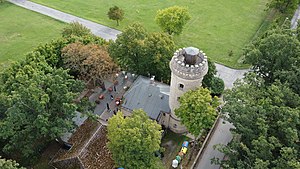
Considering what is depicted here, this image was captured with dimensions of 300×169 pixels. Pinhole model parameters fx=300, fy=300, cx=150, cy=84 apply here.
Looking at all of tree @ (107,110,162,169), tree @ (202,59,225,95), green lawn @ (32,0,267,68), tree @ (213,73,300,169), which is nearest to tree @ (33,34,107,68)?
green lawn @ (32,0,267,68)

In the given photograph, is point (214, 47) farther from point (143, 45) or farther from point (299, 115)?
point (299, 115)

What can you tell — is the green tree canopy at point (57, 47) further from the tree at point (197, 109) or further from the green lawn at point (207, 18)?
the tree at point (197, 109)

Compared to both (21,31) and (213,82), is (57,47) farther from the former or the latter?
(213,82)

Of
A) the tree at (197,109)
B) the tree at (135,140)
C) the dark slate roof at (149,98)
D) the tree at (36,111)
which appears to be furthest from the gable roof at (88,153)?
the tree at (197,109)

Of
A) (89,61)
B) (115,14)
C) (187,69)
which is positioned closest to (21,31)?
(115,14)

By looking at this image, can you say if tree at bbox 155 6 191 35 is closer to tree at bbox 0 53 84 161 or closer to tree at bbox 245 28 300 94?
tree at bbox 245 28 300 94

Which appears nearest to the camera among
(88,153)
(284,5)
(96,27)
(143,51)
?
(88,153)

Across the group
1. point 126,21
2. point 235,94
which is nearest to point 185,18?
point 126,21
